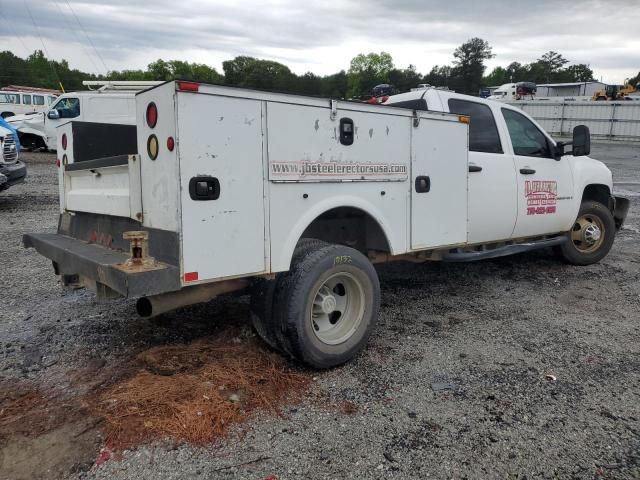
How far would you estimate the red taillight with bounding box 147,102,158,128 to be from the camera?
298 cm

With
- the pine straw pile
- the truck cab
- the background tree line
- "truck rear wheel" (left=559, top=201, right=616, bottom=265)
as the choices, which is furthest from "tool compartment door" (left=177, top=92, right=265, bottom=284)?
the background tree line

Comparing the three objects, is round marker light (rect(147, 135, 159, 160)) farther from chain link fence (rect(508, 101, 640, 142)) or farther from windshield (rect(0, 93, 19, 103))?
chain link fence (rect(508, 101, 640, 142))

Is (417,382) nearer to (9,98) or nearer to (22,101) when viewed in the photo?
(22,101)

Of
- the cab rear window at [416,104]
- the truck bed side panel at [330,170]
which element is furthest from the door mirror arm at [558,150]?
the truck bed side panel at [330,170]

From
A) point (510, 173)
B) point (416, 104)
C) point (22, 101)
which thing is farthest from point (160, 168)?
point (22, 101)

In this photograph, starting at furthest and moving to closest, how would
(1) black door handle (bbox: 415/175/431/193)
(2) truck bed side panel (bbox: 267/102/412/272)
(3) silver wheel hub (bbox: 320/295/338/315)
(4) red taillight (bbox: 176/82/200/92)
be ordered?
(1) black door handle (bbox: 415/175/431/193), (3) silver wheel hub (bbox: 320/295/338/315), (2) truck bed side panel (bbox: 267/102/412/272), (4) red taillight (bbox: 176/82/200/92)

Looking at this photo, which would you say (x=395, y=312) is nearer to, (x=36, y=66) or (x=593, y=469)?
(x=593, y=469)

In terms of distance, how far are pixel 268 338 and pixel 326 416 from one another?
0.74 metres

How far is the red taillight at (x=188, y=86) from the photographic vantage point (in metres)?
2.80

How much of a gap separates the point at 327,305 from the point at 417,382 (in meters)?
0.80

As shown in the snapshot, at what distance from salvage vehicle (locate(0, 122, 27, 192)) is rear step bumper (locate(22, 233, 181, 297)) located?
22.2 ft

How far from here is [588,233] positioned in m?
6.63

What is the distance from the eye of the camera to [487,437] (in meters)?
2.88

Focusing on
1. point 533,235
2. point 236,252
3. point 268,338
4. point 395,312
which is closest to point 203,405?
point 268,338
